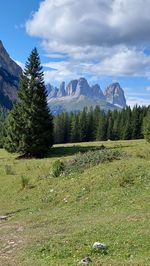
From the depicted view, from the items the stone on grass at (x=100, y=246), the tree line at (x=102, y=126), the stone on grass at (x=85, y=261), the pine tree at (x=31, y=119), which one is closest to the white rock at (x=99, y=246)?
the stone on grass at (x=100, y=246)

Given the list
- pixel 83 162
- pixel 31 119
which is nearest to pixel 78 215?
pixel 83 162

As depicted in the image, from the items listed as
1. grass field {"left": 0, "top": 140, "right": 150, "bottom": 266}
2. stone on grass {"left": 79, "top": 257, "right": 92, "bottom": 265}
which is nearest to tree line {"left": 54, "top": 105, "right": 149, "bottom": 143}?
grass field {"left": 0, "top": 140, "right": 150, "bottom": 266}

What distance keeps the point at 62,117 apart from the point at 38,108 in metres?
92.7

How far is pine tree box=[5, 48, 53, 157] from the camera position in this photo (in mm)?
56406

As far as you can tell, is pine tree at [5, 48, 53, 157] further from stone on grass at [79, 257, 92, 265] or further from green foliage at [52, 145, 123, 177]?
stone on grass at [79, 257, 92, 265]

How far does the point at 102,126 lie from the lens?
137125mm

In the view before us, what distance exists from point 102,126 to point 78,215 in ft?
379

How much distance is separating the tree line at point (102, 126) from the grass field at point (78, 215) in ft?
310

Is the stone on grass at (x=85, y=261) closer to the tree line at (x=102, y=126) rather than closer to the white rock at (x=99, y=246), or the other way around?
the white rock at (x=99, y=246)

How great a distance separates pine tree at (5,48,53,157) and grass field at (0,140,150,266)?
18.7 m

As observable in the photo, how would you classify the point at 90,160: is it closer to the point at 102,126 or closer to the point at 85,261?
the point at 85,261

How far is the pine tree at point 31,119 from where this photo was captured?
2221 inches

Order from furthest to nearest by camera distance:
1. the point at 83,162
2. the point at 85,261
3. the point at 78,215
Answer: the point at 83,162 < the point at 78,215 < the point at 85,261

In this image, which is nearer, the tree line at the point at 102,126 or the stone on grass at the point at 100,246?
the stone on grass at the point at 100,246
